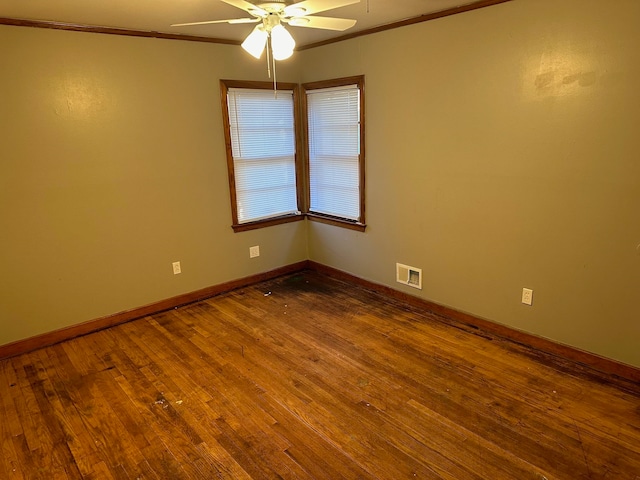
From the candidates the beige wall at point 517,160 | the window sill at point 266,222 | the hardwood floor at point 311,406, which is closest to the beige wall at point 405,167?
the beige wall at point 517,160

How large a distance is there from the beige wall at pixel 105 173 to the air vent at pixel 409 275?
1.67 meters

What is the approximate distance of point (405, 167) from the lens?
364cm

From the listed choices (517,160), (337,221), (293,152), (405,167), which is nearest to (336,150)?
(293,152)

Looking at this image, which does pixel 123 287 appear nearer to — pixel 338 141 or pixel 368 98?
pixel 338 141

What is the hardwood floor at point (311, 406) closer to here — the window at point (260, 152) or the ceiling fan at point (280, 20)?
the window at point (260, 152)

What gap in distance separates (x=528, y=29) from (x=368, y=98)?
54.8 inches

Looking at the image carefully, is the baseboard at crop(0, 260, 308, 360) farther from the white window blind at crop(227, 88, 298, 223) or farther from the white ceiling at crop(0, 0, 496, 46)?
the white ceiling at crop(0, 0, 496, 46)

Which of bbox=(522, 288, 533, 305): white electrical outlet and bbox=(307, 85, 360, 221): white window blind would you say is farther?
bbox=(307, 85, 360, 221): white window blind

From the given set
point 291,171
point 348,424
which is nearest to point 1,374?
point 348,424

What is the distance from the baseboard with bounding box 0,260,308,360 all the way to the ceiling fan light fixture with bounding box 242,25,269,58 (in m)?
2.42

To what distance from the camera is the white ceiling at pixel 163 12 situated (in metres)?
2.64

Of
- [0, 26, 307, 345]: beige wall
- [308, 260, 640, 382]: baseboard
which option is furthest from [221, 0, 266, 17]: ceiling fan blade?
[308, 260, 640, 382]: baseboard

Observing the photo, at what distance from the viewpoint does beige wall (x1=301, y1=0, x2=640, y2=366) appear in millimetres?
2496

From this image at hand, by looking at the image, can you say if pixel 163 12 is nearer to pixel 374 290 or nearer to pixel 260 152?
pixel 260 152
